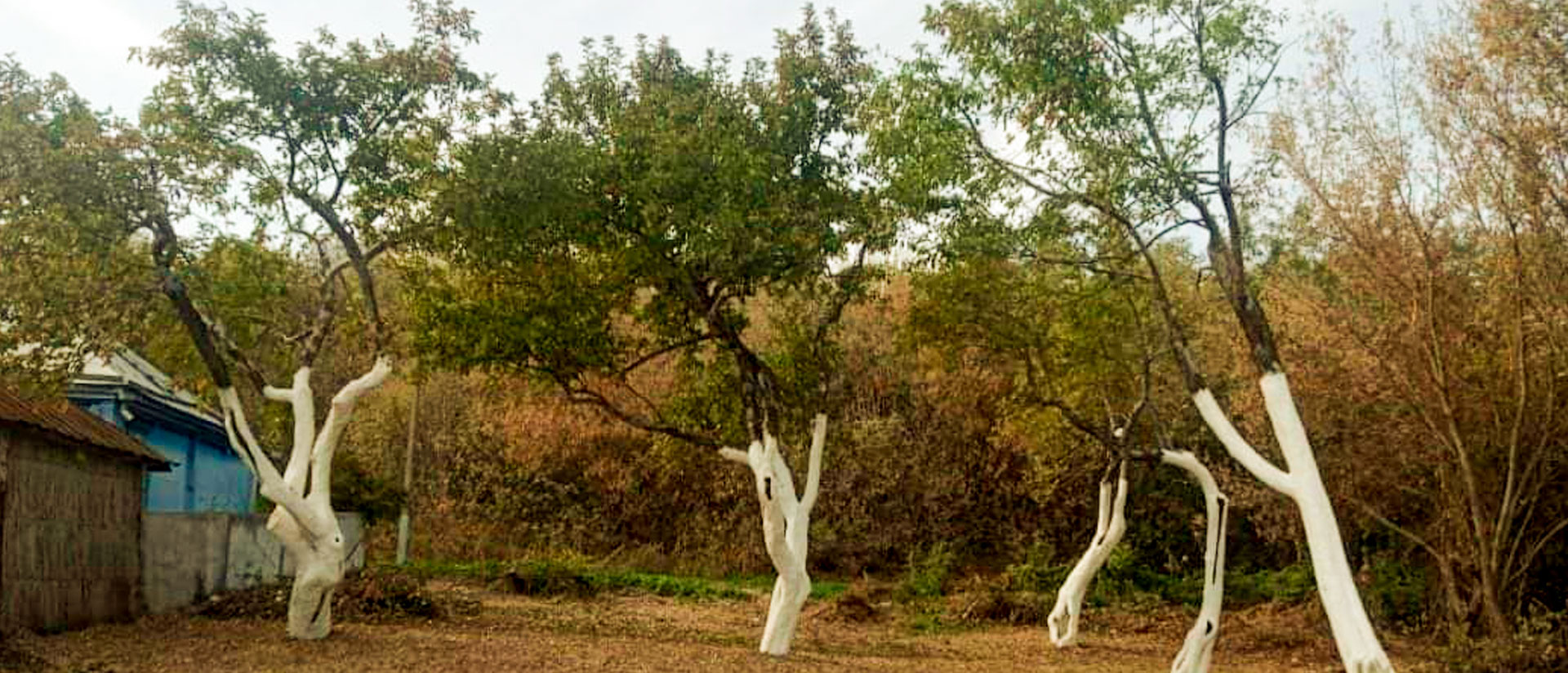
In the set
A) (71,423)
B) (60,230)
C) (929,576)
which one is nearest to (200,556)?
(71,423)

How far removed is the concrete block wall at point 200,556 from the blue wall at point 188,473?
163cm

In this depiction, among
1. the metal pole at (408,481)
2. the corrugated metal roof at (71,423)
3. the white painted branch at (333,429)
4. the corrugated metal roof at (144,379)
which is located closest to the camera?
the corrugated metal roof at (71,423)

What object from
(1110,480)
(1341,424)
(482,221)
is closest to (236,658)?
(482,221)

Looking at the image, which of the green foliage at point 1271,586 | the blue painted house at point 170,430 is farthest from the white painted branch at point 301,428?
the green foliage at point 1271,586

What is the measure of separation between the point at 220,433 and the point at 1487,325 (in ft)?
53.6

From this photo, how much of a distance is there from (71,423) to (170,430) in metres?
6.24

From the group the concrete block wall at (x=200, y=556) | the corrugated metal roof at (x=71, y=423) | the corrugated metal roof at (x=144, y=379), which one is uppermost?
the corrugated metal roof at (x=144, y=379)

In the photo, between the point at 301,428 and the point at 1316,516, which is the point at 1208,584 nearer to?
the point at 1316,516

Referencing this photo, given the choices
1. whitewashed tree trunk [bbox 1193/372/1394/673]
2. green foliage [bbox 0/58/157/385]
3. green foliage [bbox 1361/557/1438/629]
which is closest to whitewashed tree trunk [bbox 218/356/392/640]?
green foliage [bbox 0/58/157/385]

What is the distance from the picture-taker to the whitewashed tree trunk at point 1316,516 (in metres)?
10.1

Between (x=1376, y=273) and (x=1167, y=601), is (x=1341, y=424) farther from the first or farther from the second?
(x=1167, y=601)

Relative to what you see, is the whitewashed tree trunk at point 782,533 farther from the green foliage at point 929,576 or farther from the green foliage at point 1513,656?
the green foliage at point 929,576

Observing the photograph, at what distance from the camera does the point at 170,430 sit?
20.0 metres

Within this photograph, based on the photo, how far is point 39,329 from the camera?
11.5 metres
